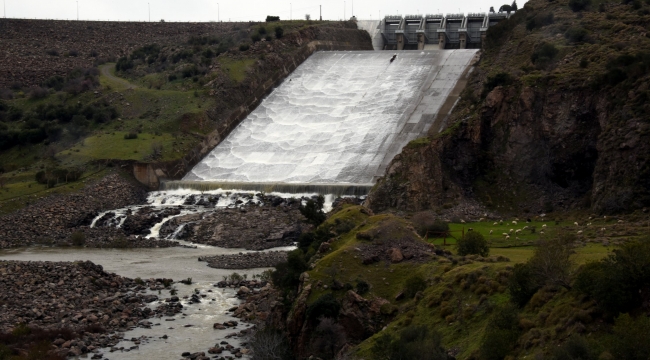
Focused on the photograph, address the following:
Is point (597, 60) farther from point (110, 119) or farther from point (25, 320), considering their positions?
point (110, 119)

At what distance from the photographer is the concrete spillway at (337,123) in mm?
68750

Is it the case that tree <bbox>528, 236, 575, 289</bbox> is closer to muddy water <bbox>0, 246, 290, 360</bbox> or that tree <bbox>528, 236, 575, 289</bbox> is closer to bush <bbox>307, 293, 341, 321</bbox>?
bush <bbox>307, 293, 341, 321</bbox>

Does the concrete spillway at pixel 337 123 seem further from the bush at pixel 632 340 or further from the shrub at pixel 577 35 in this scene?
the bush at pixel 632 340

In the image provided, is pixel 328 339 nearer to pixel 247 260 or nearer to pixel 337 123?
pixel 247 260

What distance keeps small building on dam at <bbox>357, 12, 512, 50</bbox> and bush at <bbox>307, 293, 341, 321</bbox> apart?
237 feet

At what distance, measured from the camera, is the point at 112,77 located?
96.8 m

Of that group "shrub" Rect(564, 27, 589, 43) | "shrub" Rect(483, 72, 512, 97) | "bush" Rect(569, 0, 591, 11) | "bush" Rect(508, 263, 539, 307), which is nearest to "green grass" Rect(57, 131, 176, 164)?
"shrub" Rect(483, 72, 512, 97)

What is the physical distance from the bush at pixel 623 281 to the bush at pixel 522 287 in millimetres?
2529

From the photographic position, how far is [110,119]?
81188 millimetres

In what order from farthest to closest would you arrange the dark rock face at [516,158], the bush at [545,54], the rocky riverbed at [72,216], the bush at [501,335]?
the bush at [545,54]
the rocky riverbed at [72,216]
the dark rock face at [516,158]
the bush at [501,335]

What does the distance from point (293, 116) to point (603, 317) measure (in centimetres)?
6282

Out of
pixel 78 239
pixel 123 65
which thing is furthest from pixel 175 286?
pixel 123 65

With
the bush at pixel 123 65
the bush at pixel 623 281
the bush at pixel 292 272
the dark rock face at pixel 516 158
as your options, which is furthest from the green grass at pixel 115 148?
the bush at pixel 623 281

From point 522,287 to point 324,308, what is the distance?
296 inches
